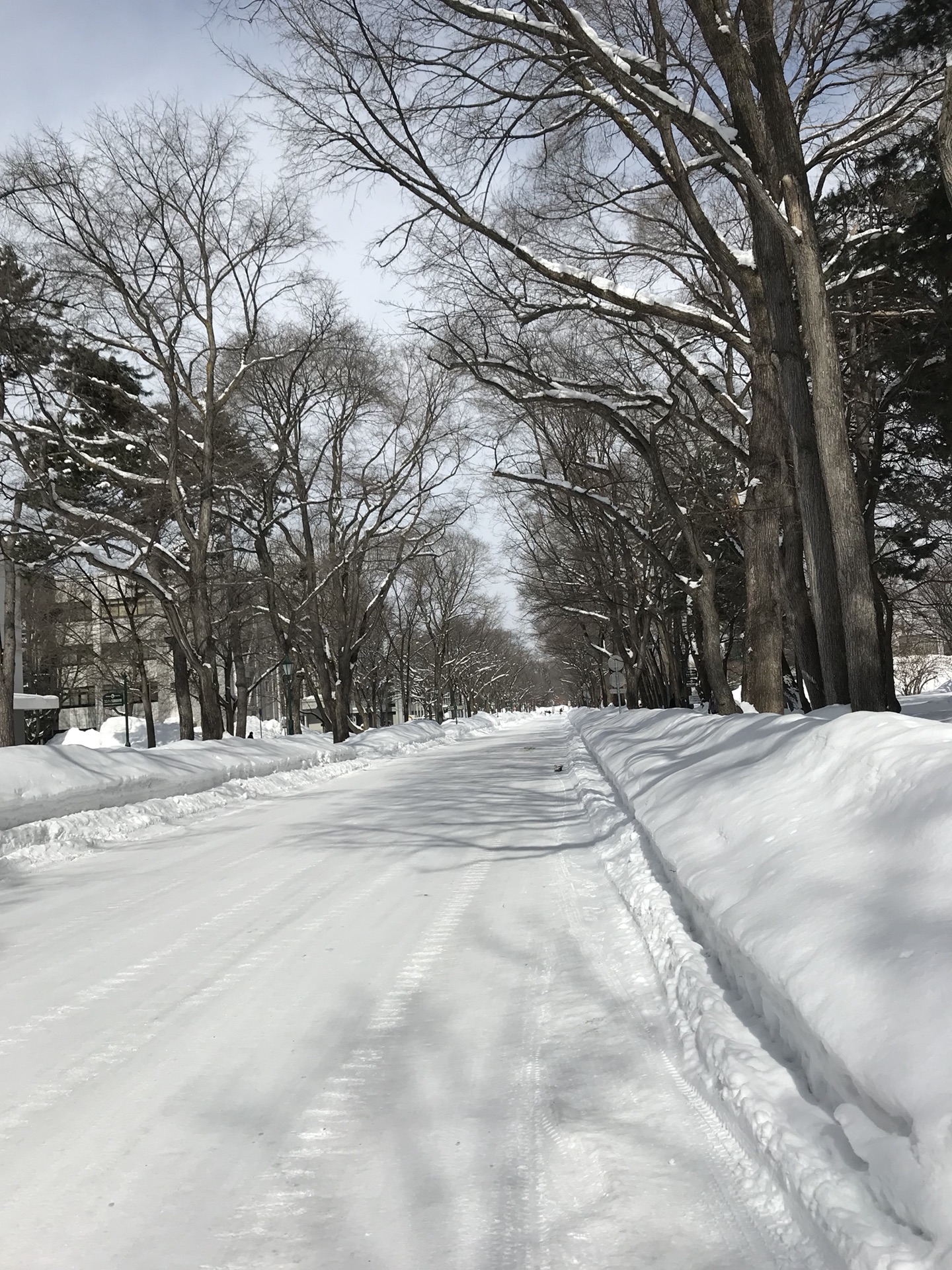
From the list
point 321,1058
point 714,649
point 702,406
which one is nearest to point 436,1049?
point 321,1058

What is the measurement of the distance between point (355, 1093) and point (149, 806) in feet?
34.3

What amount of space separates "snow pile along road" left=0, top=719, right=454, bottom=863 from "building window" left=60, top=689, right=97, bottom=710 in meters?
31.3

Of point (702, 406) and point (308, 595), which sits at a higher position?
point (702, 406)

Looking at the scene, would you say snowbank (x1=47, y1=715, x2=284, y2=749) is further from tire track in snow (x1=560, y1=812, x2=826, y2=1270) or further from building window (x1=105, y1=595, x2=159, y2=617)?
tire track in snow (x1=560, y1=812, x2=826, y2=1270)

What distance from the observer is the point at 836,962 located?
3.42m

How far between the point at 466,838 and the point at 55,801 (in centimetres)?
512

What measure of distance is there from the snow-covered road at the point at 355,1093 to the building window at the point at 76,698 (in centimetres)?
4436

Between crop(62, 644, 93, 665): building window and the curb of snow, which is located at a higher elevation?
crop(62, 644, 93, 665): building window

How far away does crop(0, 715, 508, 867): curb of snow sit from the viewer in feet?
33.9

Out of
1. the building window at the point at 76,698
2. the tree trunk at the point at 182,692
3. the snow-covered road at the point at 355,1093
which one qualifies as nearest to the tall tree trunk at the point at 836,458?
the snow-covered road at the point at 355,1093

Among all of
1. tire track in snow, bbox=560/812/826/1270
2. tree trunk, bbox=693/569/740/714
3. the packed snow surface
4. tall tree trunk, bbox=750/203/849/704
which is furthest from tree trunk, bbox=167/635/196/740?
tire track in snow, bbox=560/812/826/1270

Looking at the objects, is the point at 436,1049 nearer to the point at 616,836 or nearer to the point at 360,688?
the point at 616,836

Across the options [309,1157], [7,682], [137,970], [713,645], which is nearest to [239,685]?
[7,682]

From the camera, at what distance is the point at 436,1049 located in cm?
425
